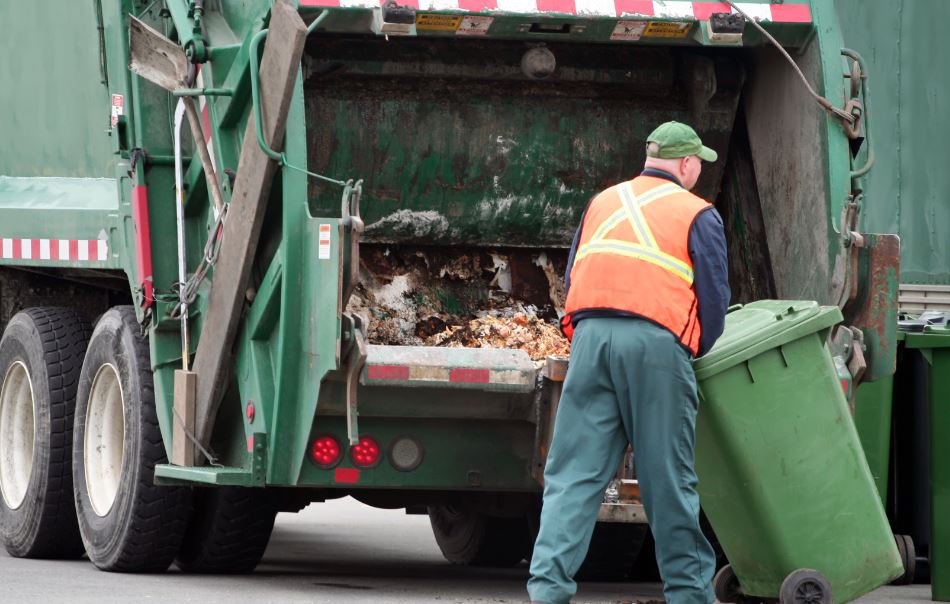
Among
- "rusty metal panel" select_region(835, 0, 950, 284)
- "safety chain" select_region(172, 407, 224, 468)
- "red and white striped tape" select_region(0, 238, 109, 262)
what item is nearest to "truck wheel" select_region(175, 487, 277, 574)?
"safety chain" select_region(172, 407, 224, 468)

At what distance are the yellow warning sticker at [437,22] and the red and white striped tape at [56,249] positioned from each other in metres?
1.65

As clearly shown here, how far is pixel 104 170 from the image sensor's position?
7.26 meters

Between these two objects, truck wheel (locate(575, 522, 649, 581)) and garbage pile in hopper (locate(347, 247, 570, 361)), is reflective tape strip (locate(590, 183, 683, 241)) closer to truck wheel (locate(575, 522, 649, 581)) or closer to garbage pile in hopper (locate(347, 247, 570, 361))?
garbage pile in hopper (locate(347, 247, 570, 361))

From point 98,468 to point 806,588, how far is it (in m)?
2.99

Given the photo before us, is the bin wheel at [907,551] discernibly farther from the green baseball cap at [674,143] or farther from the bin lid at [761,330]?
the green baseball cap at [674,143]

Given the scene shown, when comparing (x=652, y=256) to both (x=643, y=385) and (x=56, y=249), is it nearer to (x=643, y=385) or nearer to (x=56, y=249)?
(x=643, y=385)

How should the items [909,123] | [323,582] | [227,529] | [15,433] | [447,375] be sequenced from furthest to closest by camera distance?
[909,123] → [15,433] → [323,582] → [227,529] → [447,375]

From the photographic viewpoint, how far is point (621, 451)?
5.22 meters

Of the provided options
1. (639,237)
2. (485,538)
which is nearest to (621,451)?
(639,237)

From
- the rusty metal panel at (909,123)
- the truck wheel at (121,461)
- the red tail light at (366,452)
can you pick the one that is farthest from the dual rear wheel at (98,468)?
the rusty metal panel at (909,123)

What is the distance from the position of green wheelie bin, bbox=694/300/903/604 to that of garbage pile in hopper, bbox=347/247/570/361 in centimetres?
157

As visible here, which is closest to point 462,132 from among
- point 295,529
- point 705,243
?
point 705,243

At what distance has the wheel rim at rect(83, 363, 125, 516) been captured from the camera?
719 centimetres

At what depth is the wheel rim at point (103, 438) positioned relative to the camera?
A: 283 inches
